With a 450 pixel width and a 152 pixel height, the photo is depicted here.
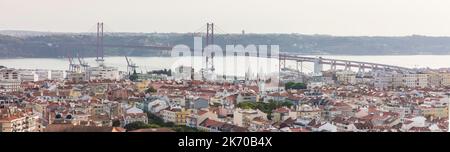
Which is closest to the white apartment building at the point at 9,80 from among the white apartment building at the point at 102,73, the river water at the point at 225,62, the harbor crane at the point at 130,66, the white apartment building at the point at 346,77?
the white apartment building at the point at 102,73

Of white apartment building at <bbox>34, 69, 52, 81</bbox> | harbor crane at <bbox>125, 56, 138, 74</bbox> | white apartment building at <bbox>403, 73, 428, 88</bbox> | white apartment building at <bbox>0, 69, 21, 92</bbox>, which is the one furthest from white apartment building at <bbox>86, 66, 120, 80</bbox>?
white apartment building at <bbox>403, 73, 428, 88</bbox>

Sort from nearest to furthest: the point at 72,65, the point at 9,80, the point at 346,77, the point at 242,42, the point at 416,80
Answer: the point at 9,80 → the point at 416,80 → the point at 346,77 → the point at 72,65 → the point at 242,42

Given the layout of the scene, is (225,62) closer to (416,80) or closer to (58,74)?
(58,74)

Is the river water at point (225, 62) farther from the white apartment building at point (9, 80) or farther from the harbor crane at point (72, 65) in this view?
the white apartment building at point (9, 80)

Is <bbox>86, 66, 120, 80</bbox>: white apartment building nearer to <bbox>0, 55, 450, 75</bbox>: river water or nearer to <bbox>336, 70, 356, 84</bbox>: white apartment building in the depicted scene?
<bbox>0, 55, 450, 75</bbox>: river water

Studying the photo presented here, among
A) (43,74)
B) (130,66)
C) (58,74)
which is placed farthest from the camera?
(130,66)

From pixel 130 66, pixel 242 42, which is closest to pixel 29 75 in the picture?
pixel 130 66

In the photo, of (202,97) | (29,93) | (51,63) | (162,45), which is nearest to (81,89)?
(29,93)

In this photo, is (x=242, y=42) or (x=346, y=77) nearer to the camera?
(x=346, y=77)
